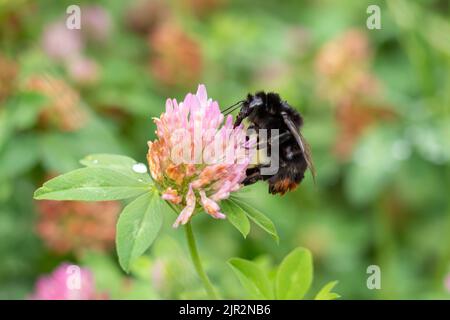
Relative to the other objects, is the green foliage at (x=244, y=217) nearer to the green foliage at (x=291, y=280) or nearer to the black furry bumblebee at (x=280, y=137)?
the black furry bumblebee at (x=280, y=137)

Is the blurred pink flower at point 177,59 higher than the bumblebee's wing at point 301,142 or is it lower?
higher

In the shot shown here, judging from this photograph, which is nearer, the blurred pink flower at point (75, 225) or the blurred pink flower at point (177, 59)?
the blurred pink flower at point (75, 225)

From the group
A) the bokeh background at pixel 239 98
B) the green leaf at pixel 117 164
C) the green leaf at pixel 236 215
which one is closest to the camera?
the green leaf at pixel 236 215

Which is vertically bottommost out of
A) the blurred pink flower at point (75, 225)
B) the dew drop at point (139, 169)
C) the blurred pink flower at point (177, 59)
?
the blurred pink flower at point (75, 225)

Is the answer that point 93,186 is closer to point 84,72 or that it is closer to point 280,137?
point 280,137

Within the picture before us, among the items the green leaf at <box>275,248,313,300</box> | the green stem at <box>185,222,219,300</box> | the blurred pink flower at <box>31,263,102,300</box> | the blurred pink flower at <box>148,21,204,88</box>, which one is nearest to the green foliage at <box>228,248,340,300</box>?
the green leaf at <box>275,248,313,300</box>

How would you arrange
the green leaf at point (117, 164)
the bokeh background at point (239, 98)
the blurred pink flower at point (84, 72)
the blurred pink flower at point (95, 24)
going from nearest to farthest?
the green leaf at point (117, 164) → the bokeh background at point (239, 98) → the blurred pink flower at point (84, 72) → the blurred pink flower at point (95, 24)

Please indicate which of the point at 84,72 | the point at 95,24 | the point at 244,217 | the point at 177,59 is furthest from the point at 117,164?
the point at 95,24

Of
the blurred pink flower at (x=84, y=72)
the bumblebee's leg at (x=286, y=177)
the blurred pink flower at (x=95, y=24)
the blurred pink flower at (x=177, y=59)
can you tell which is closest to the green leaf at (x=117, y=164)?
the bumblebee's leg at (x=286, y=177)
